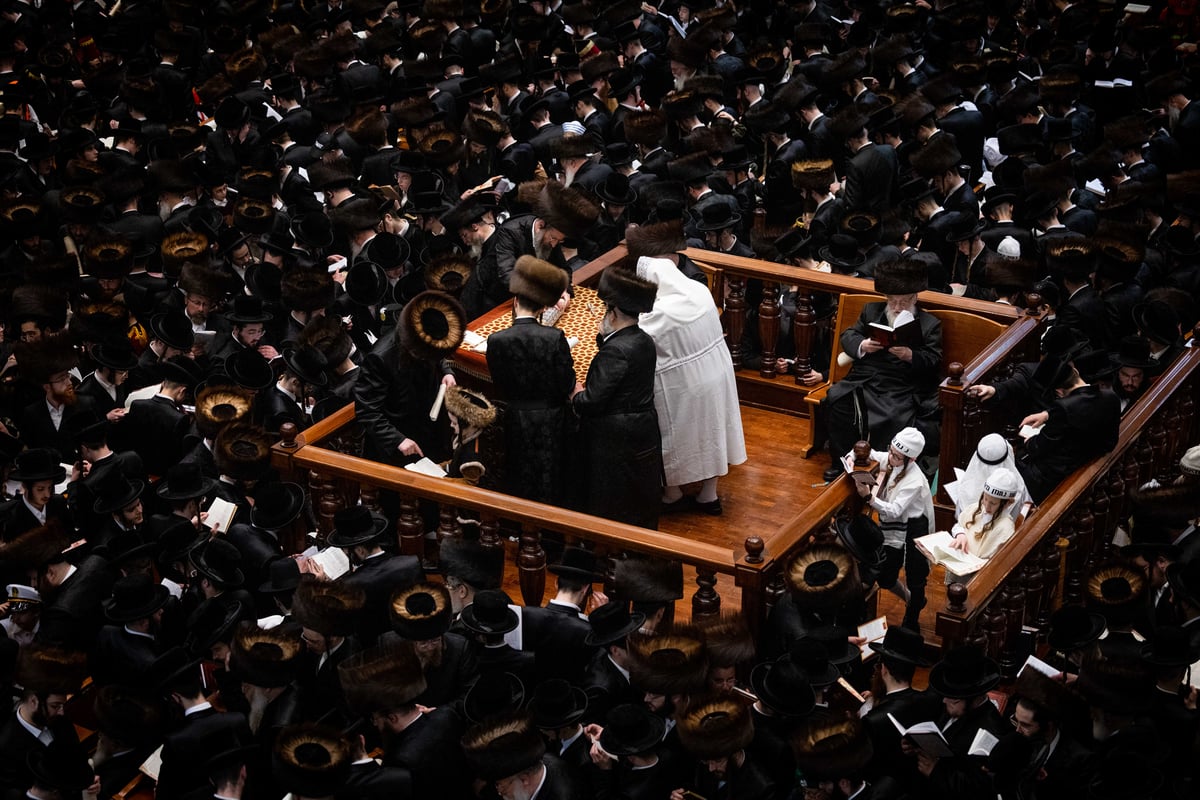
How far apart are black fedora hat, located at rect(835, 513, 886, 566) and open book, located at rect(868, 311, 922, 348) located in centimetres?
217

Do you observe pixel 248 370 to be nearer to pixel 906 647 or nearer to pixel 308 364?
pixel 308 364

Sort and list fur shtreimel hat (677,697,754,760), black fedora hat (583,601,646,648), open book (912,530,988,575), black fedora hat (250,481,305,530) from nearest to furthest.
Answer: fur shtreimel hat (677,697,754,760) < black fedora hat (583,601,646,648) < open book (912,530,988,575) < black fedora hat (250,481,305,530)

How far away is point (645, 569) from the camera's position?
28.8 feet

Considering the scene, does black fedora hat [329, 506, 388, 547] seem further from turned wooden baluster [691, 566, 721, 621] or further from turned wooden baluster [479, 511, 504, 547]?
turned wooden baluster [691, 566, 721, 621]

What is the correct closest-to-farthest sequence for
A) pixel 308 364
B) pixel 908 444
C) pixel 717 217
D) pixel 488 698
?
pixel 488 698 < pixel 908 444 < pixel 308 364 < pixel 717 217

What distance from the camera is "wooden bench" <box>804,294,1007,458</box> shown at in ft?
36.1

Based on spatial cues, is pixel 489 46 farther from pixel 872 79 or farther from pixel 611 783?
pixel 611 783

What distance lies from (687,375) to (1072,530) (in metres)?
2.55

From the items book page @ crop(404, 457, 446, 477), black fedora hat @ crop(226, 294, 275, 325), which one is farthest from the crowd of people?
black fedora hat @ crop(226, 294, 275, 325)

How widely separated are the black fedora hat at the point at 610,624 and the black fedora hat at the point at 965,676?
1650 millimetres

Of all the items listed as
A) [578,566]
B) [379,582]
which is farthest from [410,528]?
[578,566]

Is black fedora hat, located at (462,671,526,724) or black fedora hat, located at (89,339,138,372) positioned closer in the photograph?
black fedora hat, located at (462,671,526,724)

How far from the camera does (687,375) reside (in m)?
10.4

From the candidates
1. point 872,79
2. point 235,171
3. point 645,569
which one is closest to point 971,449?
point 645,569
